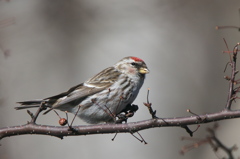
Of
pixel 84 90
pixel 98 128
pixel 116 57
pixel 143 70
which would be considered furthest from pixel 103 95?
pixel 116 57

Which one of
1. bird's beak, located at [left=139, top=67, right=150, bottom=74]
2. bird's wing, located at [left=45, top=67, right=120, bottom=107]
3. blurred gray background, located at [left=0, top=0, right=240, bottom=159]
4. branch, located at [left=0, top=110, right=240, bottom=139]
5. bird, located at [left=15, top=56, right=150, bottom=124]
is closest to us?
branch, located at [left=0, top=110, right=240, bottom=139]

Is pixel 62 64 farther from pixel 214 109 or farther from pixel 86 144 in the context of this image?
pixel 214 109

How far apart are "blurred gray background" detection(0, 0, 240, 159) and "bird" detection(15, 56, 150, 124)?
3387mm

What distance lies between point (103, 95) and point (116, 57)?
4.54 meters

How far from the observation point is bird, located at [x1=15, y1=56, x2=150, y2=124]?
17.9ft

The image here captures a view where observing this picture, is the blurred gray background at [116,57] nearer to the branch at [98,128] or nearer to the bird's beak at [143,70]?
the bird's beak at [143,70]

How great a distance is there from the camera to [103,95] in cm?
570

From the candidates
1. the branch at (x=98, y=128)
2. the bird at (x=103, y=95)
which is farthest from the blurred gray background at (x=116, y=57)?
the branch at (x=98, y=128)

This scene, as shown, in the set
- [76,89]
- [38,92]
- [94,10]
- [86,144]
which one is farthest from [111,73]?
[94,10]

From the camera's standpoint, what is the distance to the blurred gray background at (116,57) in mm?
9828

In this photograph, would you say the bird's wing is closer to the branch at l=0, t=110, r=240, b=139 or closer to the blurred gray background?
the branch at l=0, t=110, r=240, b=139

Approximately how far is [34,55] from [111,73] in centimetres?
485

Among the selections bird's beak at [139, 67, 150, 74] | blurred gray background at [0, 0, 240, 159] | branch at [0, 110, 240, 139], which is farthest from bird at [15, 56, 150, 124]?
blurred gray background at [0, 0, 240, 159]

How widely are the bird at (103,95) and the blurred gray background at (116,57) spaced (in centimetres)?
339
